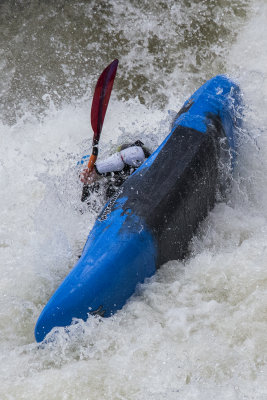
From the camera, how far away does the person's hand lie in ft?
8.78

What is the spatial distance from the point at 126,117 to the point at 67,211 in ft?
6.04

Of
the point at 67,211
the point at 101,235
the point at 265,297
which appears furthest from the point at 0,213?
the point at 265,297

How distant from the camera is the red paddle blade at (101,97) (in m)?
3.04

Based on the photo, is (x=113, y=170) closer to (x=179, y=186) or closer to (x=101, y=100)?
(x=179, y=186)

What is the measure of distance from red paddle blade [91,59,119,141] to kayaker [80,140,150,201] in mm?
409

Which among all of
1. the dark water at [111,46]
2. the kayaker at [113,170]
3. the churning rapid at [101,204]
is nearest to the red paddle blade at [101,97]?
the churning rapid at [101,204]

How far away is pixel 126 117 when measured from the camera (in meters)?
4.29

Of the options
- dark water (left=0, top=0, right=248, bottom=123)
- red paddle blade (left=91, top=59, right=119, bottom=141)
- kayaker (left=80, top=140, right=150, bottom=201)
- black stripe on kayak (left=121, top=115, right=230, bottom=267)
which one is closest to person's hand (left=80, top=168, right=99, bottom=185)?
kayaker (left=80, top=140, right=150, bottom=201)

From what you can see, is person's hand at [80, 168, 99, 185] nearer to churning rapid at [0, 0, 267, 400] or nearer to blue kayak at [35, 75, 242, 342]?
churning rapid at [0, 0, 267, 400]

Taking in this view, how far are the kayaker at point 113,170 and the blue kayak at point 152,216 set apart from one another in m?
0.15

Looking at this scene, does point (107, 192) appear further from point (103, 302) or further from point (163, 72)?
point (163, 72)

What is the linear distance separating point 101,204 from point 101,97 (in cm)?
85

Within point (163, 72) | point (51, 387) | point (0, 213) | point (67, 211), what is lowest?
point (0, 213)

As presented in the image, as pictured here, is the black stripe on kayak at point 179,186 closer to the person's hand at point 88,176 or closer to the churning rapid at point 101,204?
the churning rapid at point 101,204
